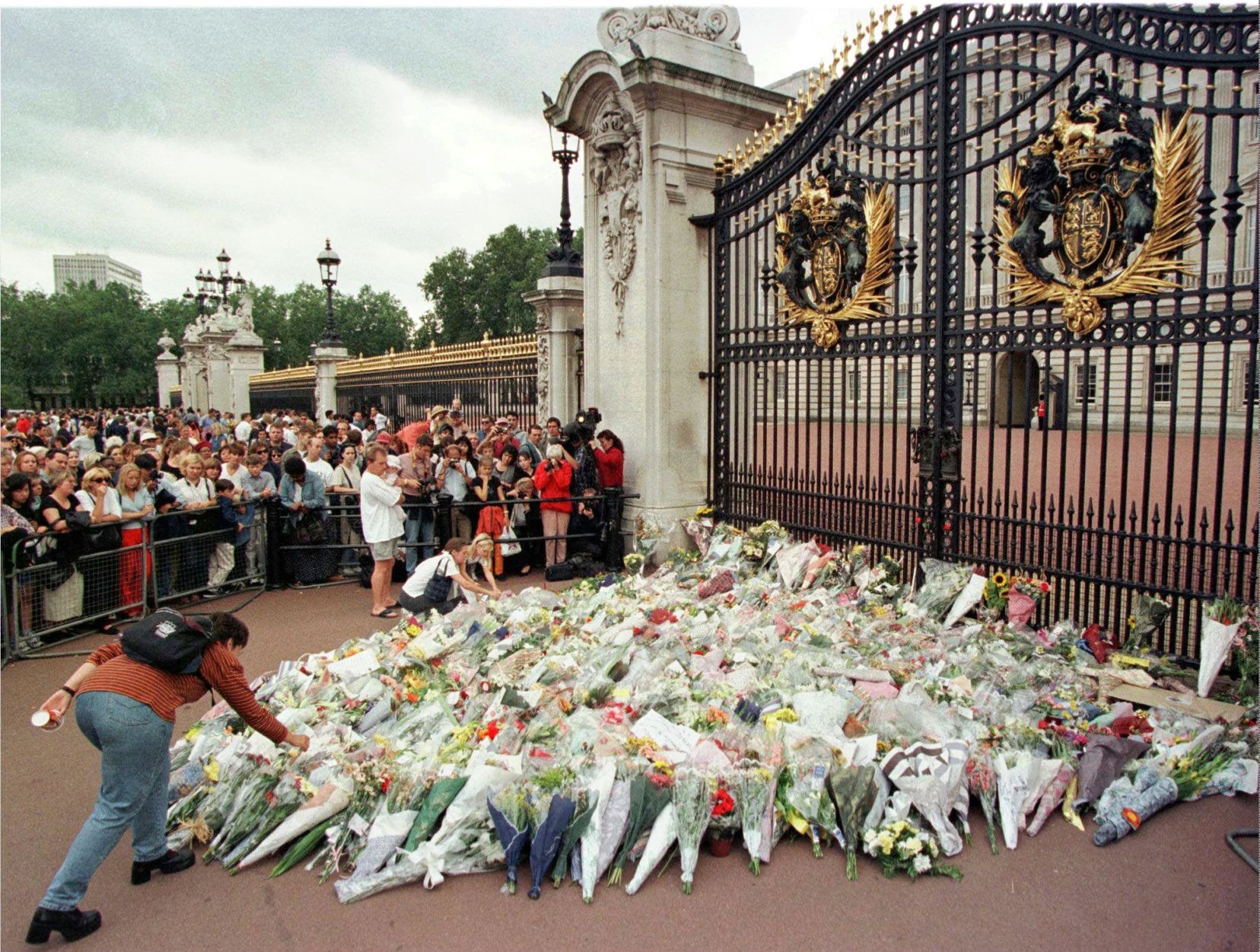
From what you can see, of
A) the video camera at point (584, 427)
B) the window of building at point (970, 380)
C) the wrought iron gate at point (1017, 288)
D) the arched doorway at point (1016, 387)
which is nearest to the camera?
the wrought iron gate at point (1017, 288)

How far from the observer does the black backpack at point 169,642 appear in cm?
378

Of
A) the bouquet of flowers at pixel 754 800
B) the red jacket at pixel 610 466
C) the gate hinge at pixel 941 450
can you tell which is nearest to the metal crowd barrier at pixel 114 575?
the red jacket at pixel 610 466

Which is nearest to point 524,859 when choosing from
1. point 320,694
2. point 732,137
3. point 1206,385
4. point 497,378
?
point 320,694

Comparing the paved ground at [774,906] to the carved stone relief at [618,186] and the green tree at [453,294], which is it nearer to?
the carved stone relief at [618,186]

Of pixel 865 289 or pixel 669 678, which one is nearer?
pixel 669 678

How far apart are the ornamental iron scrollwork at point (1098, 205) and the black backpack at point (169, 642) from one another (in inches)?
221

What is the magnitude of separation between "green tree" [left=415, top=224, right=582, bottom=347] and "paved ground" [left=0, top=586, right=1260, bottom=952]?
55.3 meters

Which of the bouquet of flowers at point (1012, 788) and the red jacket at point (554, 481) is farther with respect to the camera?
the red jacket at point (554, 481)

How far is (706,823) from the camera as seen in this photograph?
399cm

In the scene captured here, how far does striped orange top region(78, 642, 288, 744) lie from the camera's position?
3.75 meters

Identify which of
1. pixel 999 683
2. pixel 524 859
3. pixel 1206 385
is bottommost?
pixel 524 859

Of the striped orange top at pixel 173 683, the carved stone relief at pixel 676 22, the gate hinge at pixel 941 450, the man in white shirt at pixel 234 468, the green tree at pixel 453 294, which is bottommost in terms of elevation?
the striped orange top at pixel 173 683

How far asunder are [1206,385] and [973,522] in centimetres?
1415

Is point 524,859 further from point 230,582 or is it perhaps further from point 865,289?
point 230,582
